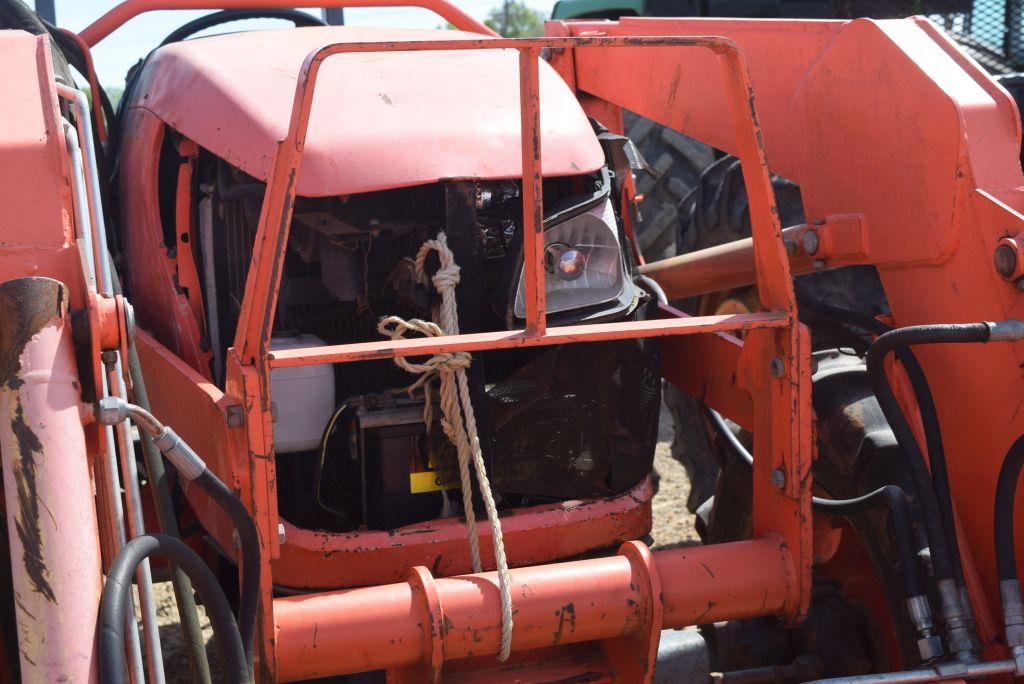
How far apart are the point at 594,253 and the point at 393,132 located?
50 centimetres

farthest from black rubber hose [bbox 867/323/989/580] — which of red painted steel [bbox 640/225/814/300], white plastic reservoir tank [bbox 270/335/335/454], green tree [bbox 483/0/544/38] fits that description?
green tree [bbox 483/0/544/38]

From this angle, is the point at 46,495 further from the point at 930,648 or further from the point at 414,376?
the point at 930,648

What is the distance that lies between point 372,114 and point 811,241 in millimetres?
1054

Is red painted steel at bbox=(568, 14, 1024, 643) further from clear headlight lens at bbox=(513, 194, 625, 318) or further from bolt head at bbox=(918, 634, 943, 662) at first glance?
clear headlight lens at bbox=(513, 194, 625, 318)

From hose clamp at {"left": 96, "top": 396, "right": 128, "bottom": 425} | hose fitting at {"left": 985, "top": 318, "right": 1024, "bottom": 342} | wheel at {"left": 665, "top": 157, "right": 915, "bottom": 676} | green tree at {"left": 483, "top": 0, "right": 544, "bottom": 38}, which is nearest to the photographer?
hose clamp at {"left": 96, "top": 396, "right": 128, "bottom": 425}

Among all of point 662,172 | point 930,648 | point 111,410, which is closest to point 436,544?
point 111,410

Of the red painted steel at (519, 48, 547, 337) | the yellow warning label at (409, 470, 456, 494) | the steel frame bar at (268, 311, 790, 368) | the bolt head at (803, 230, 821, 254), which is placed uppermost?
the red painted steel at (519, 48, 547, 337)

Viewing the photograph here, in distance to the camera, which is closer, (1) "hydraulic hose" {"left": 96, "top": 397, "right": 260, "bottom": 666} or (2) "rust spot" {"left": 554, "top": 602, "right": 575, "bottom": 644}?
(1) "hydraulic hose" {"left": 96, "top": 397, "right": 260, "bottom": 666}

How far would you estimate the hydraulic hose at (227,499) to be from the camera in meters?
1.96

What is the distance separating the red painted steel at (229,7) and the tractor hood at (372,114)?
725 millimetres

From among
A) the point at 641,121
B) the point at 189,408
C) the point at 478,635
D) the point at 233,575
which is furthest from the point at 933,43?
the point at 641,121

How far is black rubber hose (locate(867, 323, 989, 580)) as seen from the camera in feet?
7.63

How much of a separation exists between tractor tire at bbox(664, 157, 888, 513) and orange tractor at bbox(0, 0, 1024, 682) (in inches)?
8.9

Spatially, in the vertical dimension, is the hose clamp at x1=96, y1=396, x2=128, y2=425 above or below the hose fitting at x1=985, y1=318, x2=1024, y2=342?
above
